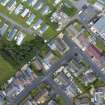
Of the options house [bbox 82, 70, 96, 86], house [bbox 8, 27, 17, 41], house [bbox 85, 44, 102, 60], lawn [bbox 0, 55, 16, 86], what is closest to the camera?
house [bbox 82, 70, 96, 86]

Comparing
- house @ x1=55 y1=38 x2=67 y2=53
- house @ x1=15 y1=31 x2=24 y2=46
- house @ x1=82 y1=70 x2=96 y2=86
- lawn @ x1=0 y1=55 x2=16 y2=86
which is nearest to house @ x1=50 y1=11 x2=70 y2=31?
house @ x1=55 y1=38 x2=67 y2=53

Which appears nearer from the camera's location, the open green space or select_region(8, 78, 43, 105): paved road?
the open green space

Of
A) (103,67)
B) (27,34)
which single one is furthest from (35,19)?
(103,67)

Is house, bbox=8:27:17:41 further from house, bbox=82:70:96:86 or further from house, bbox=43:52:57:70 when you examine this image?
house, bbox=82:70:96:86

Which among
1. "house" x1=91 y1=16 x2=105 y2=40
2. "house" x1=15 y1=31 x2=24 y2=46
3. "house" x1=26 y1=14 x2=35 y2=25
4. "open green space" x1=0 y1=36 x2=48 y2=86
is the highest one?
"house" x1=26 y1=14 x2=35 y2=25

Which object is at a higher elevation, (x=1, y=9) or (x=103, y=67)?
(x=1, y=9)

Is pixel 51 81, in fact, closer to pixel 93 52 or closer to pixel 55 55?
pixel 55 55

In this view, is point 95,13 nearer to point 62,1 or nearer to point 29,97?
point 62,1

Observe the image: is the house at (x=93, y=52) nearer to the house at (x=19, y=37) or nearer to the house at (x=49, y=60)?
the house at (x=49, y=60)
